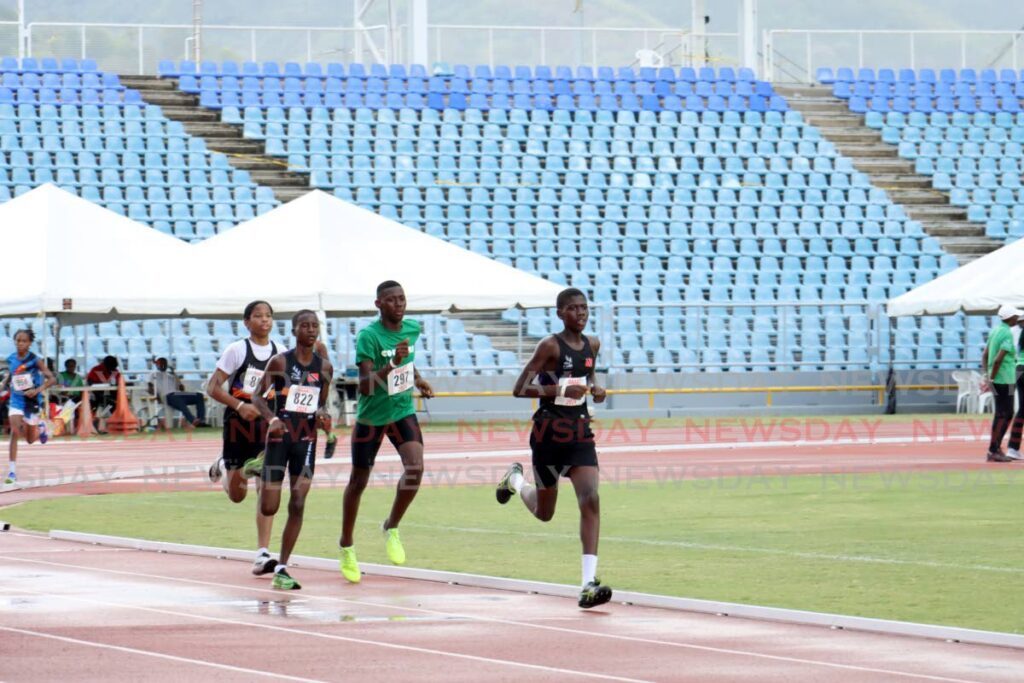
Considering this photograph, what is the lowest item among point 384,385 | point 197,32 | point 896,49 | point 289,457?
point 289,457

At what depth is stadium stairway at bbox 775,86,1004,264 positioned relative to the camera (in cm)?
4122

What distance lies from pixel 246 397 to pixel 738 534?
3.95 m

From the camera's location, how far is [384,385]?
1155 centimetres

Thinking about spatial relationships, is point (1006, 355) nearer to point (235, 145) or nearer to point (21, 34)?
point (235, 145)

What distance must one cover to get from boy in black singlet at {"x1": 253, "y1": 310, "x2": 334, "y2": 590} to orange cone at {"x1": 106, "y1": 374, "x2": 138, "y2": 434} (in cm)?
1893

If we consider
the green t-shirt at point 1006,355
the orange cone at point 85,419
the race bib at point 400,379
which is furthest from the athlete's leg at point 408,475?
the orange cone at point 85,419

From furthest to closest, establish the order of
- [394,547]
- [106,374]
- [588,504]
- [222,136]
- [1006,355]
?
[222,136], [106,374], [1006,355], [394,547], [588,504]

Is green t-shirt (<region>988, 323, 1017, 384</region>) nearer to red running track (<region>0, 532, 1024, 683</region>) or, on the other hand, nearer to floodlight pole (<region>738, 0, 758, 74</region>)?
red running track (<region>0, 532, 1024, 683</region>)

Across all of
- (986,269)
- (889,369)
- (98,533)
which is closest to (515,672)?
(98,533)

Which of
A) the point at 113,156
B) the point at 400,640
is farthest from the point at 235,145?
the point at 400,640

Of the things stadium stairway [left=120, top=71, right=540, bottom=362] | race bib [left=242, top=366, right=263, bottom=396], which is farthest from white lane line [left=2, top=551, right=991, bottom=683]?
stadium stairway [left=120, top=71, right=540, bottom=362]

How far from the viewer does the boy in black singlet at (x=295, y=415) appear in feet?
36.8

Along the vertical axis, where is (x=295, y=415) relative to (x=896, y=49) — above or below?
below

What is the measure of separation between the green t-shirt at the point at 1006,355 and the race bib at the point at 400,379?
10.6 metres
